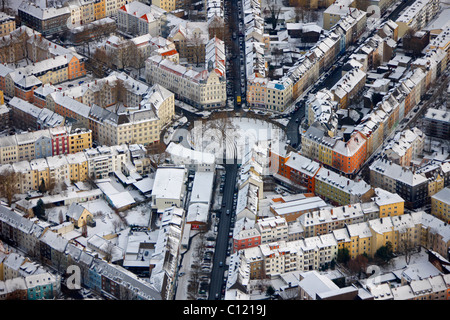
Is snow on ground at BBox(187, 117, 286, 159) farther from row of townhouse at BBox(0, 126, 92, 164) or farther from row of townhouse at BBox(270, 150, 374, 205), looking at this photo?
row of townhouse at BBox(0, 126, 92, 164)

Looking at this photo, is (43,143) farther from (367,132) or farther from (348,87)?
(348,87)

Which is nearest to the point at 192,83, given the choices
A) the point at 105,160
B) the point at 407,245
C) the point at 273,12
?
the point at 105,160

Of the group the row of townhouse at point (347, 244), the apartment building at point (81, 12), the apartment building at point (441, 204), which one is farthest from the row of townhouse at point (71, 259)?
the apartment building at point (81, 12)

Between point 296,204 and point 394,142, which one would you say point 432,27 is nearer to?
point 394,142

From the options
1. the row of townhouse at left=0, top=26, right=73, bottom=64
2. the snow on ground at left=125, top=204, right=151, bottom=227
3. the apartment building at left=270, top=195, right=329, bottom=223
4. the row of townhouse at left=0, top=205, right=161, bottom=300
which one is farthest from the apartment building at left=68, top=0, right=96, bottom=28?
the apartment building at left=270, top=195, right=329, bottom=223

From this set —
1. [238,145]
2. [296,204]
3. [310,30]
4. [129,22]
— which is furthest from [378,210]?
[129,22]

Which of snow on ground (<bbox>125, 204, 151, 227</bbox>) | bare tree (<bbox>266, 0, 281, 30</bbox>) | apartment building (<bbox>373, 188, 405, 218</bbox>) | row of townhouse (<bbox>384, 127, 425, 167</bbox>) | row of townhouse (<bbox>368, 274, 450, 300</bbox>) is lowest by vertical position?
snow on ground (<bbox>125, 204, 151, 227</bbox>)

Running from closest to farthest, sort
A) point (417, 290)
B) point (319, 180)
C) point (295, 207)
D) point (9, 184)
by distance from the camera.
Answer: point (417, 290), point (295, 207), point (9, 184), point (319, 180)
